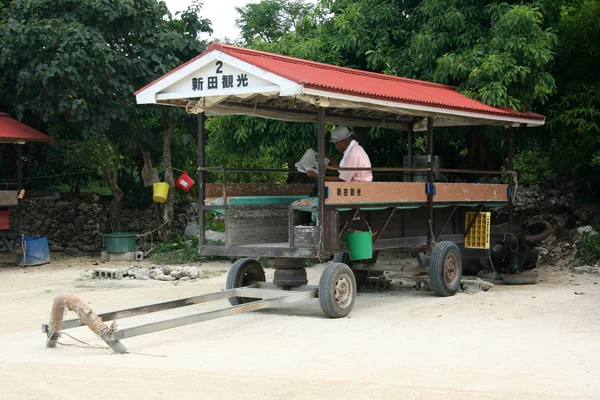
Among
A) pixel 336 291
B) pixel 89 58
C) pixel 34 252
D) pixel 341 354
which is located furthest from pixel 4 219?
pixel 341 354

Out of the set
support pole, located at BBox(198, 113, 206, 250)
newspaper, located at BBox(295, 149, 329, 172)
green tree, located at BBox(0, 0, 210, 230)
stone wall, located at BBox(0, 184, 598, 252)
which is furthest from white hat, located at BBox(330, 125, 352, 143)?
stone wall, located at BBox(0, 184, 598, 252)

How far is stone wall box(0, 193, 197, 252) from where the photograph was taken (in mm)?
18516

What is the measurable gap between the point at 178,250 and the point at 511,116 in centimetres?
749

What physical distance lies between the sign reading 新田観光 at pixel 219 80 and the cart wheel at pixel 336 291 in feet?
7.59

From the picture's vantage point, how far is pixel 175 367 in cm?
670

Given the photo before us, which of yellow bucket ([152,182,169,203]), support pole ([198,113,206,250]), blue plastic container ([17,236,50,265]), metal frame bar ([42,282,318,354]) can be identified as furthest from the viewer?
yellow bucket ([152,182,169,203])

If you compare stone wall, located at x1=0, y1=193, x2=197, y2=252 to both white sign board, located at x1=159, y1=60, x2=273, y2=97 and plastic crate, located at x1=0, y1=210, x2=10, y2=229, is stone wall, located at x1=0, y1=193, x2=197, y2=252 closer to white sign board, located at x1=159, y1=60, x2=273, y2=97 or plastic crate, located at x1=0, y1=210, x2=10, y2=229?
plastic crate, located at x1=0, y1=210, x2=10, y2=229

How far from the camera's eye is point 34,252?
1598 cm

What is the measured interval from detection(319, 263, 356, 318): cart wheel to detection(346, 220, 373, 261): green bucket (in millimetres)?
382

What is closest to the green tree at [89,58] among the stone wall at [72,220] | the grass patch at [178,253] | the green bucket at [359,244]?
the grass patch at [178,253]

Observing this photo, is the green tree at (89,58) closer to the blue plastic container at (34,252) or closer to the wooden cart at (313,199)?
the blue plastic container at (34,252)

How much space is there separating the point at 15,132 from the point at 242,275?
25.3 feet

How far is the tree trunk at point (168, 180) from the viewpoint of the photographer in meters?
17.0

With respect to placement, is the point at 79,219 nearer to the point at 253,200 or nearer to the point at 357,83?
the point at 253,200
